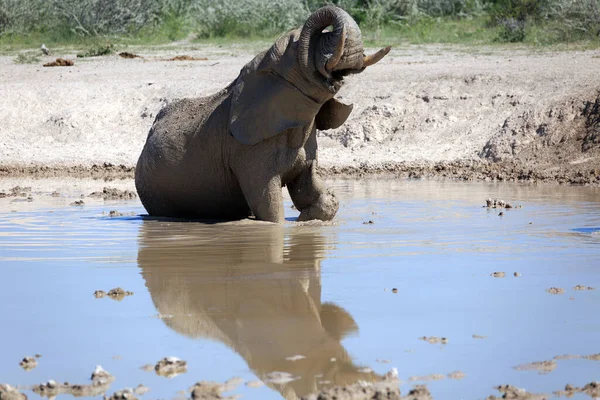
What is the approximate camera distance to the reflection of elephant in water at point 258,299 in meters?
5.42

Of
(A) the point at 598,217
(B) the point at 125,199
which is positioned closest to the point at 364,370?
(A) the point at 598,217

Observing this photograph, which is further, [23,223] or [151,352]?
[23,223]

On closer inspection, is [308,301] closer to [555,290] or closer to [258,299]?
[258,299]

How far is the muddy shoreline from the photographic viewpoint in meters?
15.4

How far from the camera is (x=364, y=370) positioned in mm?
Answer: 5250

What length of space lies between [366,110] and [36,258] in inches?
421

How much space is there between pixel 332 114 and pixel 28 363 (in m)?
5.79

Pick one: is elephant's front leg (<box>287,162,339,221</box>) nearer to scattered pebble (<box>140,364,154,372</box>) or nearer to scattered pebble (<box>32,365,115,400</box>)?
scattered pebble (<box>140,364,154,372</box>)

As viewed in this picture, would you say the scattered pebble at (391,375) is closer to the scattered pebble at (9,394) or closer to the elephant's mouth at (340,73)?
the scattered pebble at (9,394)

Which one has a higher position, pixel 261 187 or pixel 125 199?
pixel 261 187

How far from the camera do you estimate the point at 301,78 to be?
1005cm

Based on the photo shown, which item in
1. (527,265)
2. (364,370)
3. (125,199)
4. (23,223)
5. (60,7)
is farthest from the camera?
(60,7)

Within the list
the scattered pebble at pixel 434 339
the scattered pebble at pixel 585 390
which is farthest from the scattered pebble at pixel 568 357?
the scattered pebble at pixel 434 339

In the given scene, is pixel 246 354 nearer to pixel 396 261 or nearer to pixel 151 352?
pixel 151 352
